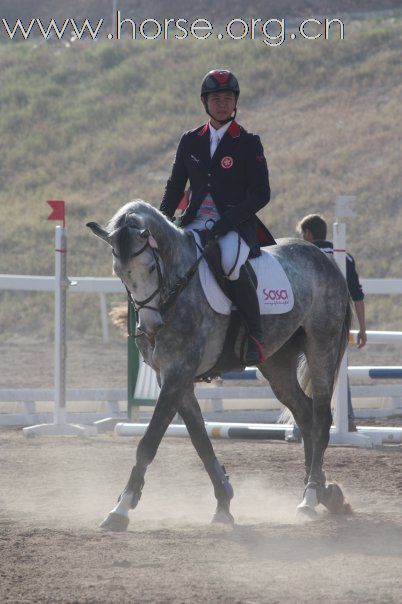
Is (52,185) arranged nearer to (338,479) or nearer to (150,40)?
(150,40)

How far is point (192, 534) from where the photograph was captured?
21.5 ft

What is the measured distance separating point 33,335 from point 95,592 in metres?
18.1

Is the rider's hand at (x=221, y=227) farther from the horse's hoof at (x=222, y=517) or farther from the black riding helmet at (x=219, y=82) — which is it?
the horse's hoof at (x=222, y=517)

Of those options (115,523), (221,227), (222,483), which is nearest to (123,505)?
(115,523)

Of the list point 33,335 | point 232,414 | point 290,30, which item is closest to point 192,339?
point 232,414

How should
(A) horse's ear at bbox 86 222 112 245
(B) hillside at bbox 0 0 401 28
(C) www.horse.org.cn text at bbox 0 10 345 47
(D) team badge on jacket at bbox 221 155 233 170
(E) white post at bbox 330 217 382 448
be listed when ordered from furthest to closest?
(B) hillside at bbox 0 0 401 28, (C) www.horse.org.cn text at bbox 0 10 345 47, (E) white post at bbox 330 217 382 448, (D) team badge on jacket at bbox 221 155 233 170, (A) horse's ear at bbox 86 222 112 245

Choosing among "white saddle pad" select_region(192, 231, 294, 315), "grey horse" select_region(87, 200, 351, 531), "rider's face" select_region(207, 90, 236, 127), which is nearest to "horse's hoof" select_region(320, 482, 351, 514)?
"grey horse" select_region(87, 200, 351, 531)

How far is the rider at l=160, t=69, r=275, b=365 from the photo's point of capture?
717cm

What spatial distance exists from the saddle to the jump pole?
403cm

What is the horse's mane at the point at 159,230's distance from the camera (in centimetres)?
657

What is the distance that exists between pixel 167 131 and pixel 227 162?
31.0m

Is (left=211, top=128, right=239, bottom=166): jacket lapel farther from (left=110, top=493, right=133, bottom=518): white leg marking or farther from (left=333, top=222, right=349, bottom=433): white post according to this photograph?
(left=333, top=222, right=349, bottom=433): white post

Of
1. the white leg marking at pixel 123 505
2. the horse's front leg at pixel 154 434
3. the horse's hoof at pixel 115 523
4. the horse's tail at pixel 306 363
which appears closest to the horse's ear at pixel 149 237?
the horse's front leg at pixel 154 434

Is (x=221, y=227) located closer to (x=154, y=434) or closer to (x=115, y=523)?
(x=154, y=434)
